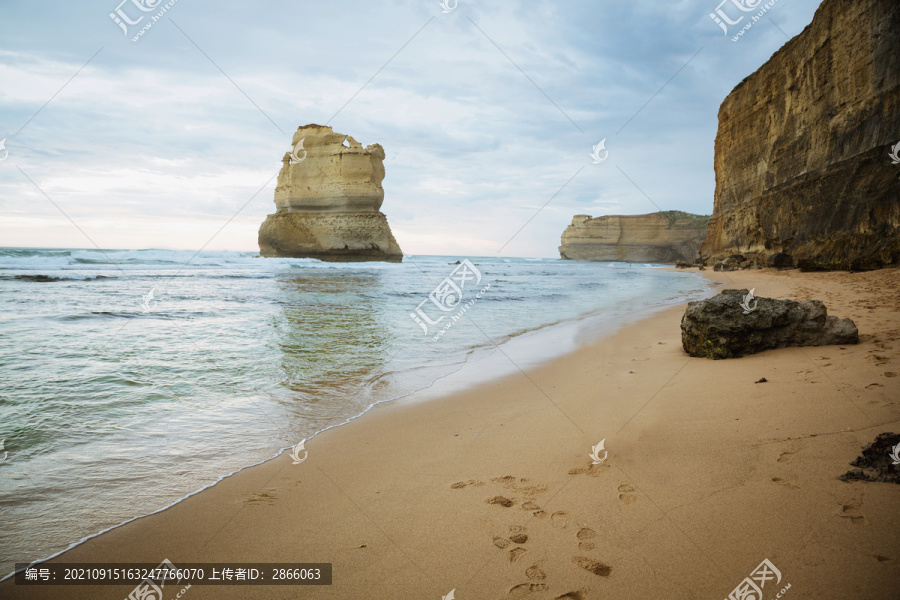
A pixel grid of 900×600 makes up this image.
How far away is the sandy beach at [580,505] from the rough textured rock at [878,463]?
0.07 metres

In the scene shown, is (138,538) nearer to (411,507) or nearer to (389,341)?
Result: (411,507)

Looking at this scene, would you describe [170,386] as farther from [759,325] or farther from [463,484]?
[759,325]

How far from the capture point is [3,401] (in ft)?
12.7

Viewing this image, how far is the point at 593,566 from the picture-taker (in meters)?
1.75

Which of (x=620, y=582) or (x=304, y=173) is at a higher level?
(x=304, y=173)

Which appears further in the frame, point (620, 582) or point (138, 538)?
point (138, 538)

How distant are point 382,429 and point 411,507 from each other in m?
1.39

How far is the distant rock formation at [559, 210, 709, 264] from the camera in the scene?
79.6 metres

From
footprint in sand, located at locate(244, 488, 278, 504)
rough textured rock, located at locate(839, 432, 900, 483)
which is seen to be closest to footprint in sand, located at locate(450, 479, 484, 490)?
footprint in sand, located at locate(244, 488, 278, 504)

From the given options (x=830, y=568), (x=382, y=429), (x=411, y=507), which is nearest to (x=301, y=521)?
(x=411, y=507)
